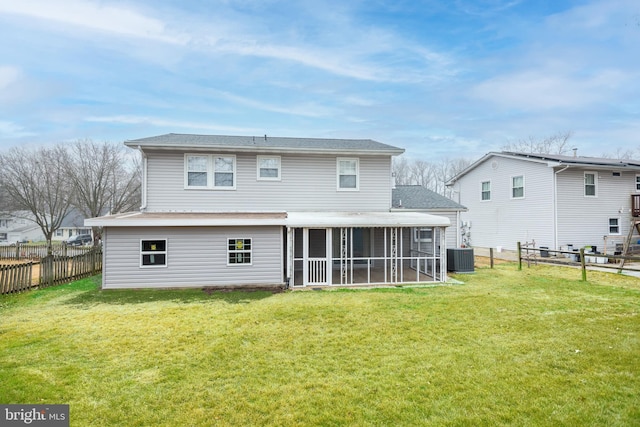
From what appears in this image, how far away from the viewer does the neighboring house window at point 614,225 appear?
1844 cm

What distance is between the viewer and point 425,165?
174 feet

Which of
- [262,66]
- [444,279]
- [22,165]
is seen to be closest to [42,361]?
[444,279]

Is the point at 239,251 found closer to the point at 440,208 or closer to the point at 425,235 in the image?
the point at 425,235

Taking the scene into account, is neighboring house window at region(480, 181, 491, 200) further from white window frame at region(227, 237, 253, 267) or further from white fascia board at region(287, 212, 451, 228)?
white window frame at region(227, 237, 253, 267)

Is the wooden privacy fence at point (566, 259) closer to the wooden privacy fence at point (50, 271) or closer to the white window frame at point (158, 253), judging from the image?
the white window frame at point (158, 253)

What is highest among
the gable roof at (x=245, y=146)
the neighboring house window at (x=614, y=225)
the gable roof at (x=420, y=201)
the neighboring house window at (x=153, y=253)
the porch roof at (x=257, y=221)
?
the gable roof at (x=245, y=146)

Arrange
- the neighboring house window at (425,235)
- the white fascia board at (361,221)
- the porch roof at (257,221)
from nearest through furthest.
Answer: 1. the porch roof at (257,221)
2. the white fascia board at (361,221)
3. the neighboring house window at (425,235)

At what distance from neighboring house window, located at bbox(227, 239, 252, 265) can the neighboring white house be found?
53.6 ft

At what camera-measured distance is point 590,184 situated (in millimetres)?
18156

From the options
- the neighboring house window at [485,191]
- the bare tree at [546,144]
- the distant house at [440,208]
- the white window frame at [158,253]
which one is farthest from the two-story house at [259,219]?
the bare tree at [546,144]

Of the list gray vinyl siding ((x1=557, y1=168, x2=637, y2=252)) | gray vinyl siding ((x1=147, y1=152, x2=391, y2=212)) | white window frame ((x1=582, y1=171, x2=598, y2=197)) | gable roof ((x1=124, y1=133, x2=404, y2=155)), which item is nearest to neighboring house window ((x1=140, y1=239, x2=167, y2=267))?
gray vinyl siding ((x1=147, y1=152, x2=391, y2=212))

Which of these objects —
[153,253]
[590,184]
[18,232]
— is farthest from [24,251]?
[590,184]

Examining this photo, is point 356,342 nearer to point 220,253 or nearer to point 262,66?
point 220,253

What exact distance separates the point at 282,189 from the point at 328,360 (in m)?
9.37
